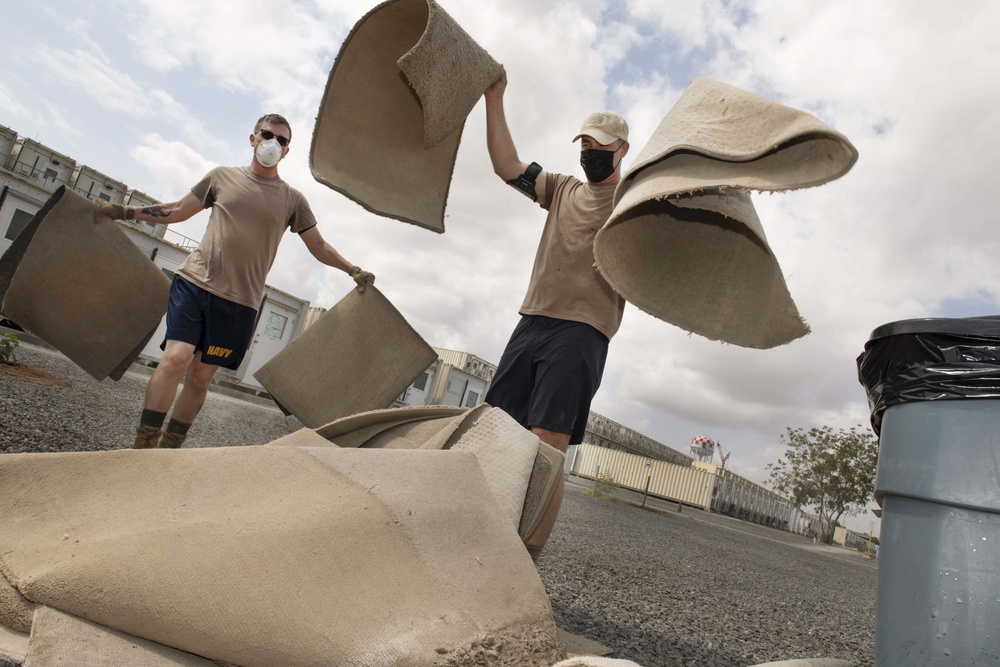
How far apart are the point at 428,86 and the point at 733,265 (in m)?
1.08

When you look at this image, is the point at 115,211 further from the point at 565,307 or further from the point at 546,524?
the point at 546,524

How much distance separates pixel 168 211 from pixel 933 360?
132 inches

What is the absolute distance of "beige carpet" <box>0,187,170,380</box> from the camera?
3.26 m

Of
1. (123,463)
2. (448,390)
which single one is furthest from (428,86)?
(448,390)

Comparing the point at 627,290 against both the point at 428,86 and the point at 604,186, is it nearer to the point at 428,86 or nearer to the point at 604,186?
the point at 604,186

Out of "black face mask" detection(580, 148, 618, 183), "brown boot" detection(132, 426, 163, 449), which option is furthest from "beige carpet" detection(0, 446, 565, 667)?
"brown boot" detection(132, 426, 163, 449)

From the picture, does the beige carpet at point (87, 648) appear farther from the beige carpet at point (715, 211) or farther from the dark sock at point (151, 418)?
the dark sock at point (151, 418)

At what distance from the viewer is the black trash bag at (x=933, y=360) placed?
1.33m

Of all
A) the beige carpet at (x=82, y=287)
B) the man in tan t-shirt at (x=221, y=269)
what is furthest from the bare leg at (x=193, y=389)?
the beige carpet at (x=82, y=287)

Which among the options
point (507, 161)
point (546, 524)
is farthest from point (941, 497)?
point (507, 161)

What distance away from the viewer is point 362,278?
325 centimetres

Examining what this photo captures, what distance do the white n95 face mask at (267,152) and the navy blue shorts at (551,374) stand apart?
5.54 ft

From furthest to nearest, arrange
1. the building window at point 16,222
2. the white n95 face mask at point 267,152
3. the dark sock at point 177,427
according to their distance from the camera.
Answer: the building window at point 16,222 → the white n95 face mask at point 267,152 → the dark sock at point 177,427

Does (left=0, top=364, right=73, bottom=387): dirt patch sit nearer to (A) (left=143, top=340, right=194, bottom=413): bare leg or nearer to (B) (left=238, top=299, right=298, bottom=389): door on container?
(A) (left=143, top=340, right=194, bottom=413): bare leg
